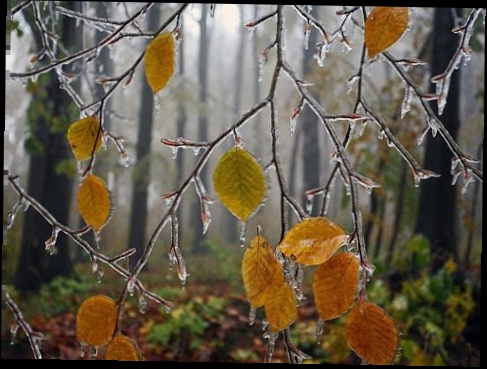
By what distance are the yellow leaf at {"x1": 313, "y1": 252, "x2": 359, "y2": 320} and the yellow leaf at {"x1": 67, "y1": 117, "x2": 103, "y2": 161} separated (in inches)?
6.9

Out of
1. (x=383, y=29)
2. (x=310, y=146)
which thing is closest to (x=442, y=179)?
(x=310, y=146)

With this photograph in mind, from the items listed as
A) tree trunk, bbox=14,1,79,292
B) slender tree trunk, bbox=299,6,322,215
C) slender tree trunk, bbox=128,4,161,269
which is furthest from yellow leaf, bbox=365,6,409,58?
slender tree trunk, bbox=299,6,322,215

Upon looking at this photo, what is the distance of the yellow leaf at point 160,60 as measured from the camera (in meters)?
0.29

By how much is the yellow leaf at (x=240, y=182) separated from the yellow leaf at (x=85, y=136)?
0.36 feet

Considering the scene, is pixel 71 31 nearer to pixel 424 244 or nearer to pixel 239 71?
pixel 424 244

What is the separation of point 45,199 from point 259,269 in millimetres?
2636

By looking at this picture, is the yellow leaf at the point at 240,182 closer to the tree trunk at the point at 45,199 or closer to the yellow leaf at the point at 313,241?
the yellow leaf at the point at 313,241

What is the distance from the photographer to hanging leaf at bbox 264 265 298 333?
0.82 feet

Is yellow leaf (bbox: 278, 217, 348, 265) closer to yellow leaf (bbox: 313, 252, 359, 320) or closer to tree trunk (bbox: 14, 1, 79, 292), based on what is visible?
yellow leaf (bbox: 313, 252, 359, 320)

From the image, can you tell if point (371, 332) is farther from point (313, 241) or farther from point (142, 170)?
point (142, 170)

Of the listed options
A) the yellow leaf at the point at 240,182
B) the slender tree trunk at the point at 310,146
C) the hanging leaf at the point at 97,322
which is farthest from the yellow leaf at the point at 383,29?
the slender tree trunk at the point at 310,146

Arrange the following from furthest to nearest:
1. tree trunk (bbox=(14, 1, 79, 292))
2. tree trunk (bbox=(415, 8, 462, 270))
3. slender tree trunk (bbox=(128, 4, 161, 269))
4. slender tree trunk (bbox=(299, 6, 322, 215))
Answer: slender tree trunk (bbox=(299, 6, 322, 215))
slender tree trunk (bbox=(128, 4, 161, 269))
tree trunk (bbox=(14, 1, 79, 292))
tree trunk (bbox=(415, 8, 462, 270))

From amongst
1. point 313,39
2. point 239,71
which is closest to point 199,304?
point 313,39

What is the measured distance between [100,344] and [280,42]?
23cm
